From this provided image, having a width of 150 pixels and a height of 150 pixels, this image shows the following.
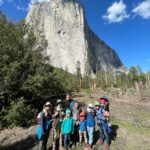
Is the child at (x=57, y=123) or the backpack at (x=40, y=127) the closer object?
the backpack at (x=40, y=127)

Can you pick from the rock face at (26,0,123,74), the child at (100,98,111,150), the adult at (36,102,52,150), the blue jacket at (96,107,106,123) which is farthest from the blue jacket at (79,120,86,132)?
the rock face at (26,0,123,74)

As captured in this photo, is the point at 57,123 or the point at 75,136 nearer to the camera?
the point at 57,123

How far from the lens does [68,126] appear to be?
9.62m

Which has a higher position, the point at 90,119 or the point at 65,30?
the point at 65,30

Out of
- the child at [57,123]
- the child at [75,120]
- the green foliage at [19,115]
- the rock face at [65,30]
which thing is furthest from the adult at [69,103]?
the rock face at [65,30]

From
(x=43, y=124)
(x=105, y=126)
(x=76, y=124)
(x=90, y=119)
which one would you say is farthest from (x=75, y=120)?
(x=43, y=124)

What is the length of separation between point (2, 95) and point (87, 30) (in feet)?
500

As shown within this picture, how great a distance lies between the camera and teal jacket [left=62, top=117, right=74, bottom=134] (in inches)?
378

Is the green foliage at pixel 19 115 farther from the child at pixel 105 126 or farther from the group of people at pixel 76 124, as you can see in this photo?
the child at pixel 105 126

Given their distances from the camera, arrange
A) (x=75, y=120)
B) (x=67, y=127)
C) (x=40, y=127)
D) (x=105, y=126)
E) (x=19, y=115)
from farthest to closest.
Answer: (x=19, y=115), (x=75, y=120), (x=105, y=126), (x=67, y=127), (x=40, y=127)

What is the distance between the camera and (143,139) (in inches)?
445

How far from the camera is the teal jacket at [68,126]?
31.5ft

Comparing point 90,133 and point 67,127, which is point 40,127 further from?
point 90,133

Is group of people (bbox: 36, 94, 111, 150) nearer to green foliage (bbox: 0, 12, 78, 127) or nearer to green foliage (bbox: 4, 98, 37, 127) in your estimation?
green foliage (bbox: 4, 98, 37, 127)
